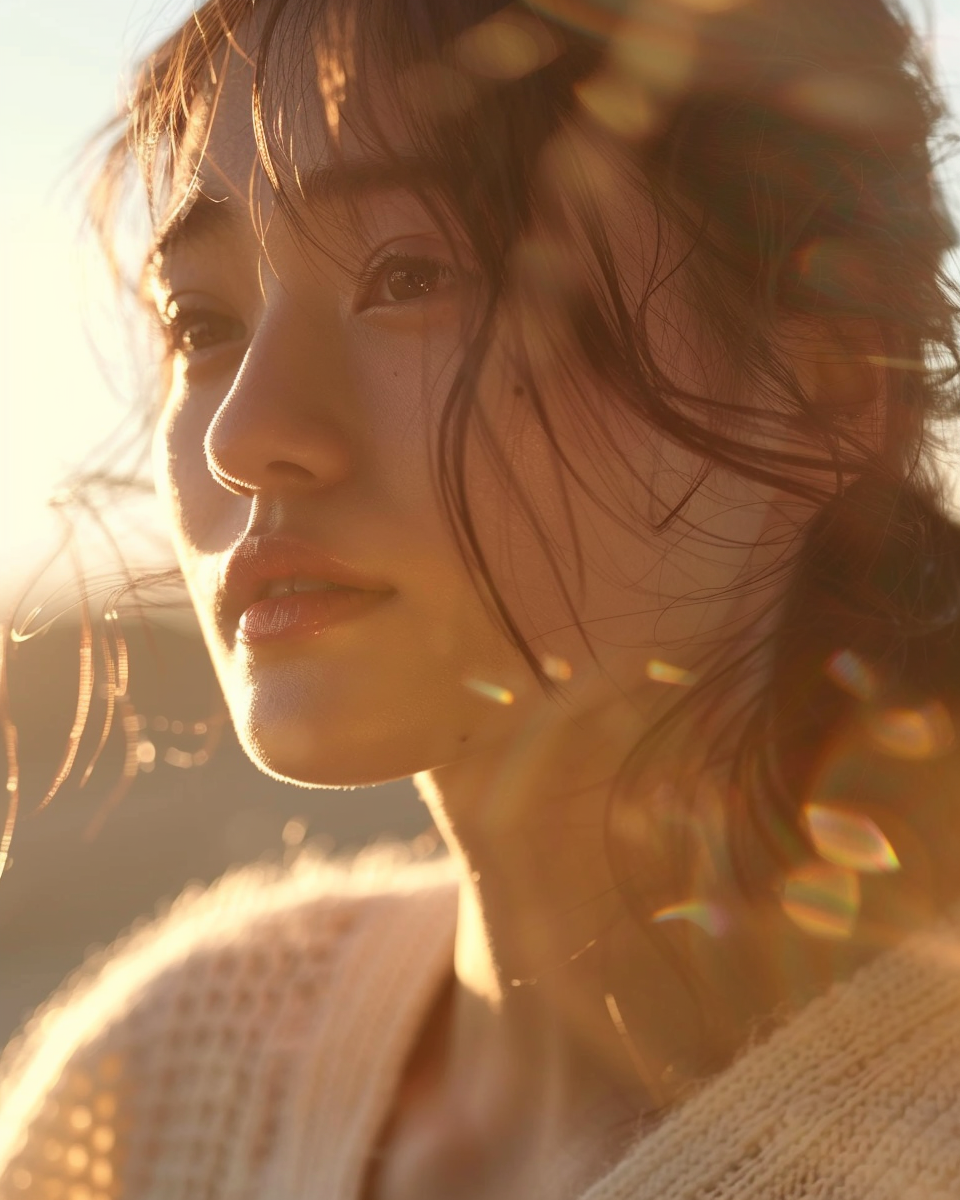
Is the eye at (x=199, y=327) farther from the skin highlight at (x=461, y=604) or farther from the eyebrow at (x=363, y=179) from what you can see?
the eyebrow at (x=363, y=179)

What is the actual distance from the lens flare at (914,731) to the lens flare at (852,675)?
3 centimetres

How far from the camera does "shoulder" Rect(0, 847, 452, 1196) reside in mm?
1508

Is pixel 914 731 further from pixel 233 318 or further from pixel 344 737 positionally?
pixel 233 318

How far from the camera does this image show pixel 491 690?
1.07m

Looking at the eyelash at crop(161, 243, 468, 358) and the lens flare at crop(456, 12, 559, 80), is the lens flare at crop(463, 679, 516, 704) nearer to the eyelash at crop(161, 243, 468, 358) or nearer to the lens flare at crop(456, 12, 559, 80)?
the eyelash at crop(161, 243, 468, 358)

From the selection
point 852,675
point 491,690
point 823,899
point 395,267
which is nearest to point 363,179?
point 395,267

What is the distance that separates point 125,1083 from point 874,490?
46.6 inches

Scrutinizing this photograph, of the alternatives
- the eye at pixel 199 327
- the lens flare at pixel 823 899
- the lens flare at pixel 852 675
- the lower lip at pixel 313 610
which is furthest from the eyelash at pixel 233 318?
the lens flare at pixel 823 899

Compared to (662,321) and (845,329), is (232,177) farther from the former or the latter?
(845,329)

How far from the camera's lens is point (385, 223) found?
1.04 metres

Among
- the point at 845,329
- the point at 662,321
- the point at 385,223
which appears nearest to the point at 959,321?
the point at 845,329

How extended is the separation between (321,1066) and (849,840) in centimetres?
74

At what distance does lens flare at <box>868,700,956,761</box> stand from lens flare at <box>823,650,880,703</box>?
3cm

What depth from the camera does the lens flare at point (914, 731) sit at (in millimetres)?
1172
